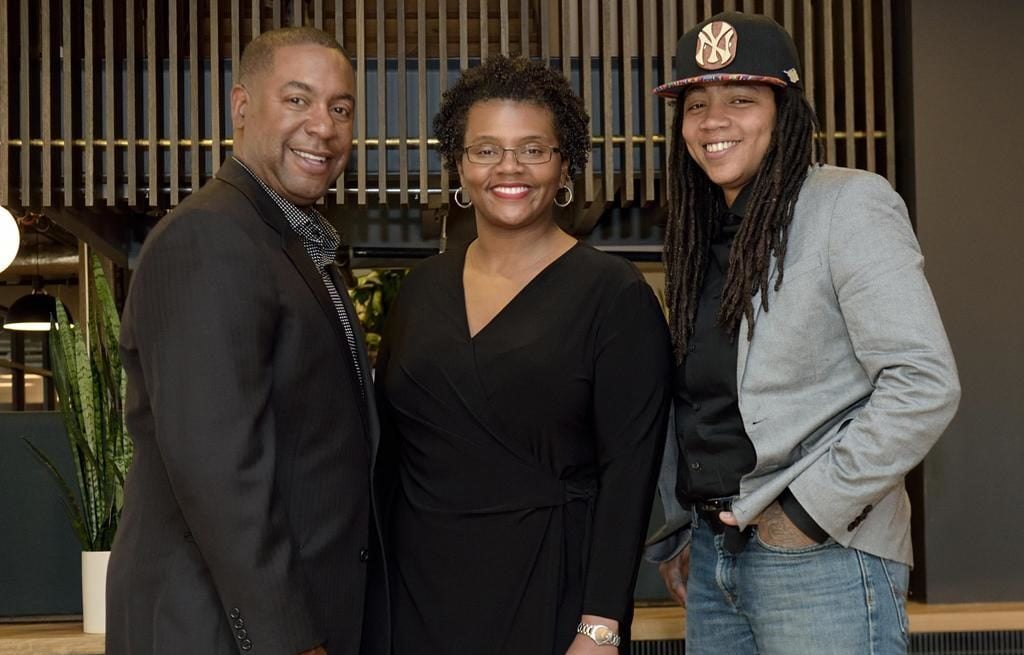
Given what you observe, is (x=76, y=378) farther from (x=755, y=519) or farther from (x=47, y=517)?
(x=755, y=519)

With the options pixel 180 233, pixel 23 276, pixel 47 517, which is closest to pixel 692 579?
pixel 180 233

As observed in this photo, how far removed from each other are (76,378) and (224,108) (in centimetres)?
99

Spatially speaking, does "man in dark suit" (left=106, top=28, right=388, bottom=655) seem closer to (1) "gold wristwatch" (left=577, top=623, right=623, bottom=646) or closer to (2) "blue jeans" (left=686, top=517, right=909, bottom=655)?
(1) "gold wristwatch" (left=577, top=623, right=623, bottom=646)

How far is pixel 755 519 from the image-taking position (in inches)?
80.0

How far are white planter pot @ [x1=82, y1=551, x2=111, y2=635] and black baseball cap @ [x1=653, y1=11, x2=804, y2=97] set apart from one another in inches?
85.4

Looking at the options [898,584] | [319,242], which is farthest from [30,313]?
[898,584]

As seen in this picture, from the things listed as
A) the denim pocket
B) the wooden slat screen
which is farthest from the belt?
the wooden slat screen

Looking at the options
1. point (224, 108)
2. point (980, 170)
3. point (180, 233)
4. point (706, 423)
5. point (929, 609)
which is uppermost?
point (224, 108)

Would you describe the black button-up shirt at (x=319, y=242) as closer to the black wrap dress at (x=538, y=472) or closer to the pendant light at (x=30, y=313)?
the black wrap dress at (x=538, y=472)

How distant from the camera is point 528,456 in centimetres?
221

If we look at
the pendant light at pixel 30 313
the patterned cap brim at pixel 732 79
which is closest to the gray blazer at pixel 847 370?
the patterned cap brim at pixel 732 79

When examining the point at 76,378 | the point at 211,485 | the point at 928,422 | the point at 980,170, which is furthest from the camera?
the point at 980,170

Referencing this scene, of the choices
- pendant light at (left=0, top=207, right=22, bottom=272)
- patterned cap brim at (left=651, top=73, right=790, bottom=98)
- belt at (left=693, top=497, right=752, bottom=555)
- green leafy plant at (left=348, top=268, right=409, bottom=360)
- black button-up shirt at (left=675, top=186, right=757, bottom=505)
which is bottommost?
belt at (left=693, top=497, right=752, bottom=555)

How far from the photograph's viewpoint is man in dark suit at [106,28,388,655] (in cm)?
178
